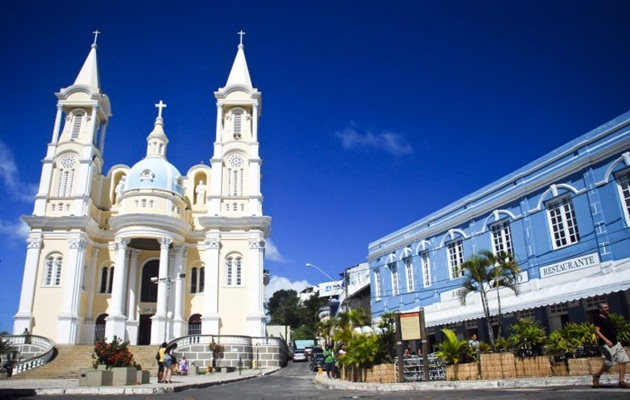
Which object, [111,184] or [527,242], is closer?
[527,242]

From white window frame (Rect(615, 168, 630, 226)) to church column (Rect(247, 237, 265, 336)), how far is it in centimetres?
2295

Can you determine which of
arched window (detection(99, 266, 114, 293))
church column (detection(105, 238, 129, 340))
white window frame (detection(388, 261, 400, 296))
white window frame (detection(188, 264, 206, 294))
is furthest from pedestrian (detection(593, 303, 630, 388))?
arched window (detection(99, 266, 114, 293))

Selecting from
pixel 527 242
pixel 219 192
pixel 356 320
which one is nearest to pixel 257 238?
pixel 219 192

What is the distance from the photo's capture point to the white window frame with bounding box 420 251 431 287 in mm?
26859

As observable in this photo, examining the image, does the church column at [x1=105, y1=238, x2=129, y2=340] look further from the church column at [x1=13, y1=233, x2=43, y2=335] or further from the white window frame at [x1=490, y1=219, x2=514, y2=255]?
the white window frame at [x1=490, y1=219, x2=514, y2=255]

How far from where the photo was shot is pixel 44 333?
31.8 m

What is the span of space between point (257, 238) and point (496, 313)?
1858 cm

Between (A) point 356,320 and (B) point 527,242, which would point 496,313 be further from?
(A) point 356,320

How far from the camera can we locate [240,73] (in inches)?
1668

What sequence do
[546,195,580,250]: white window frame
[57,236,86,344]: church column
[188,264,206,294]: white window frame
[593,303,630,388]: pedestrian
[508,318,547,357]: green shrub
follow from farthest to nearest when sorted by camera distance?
[188,264,206,294]: white window frame, [57,236,86,344]: church column, [546,195,580,250]: white window frame, [508,318,547,357]: green shrub, [593,303,630,388]: pedestrian

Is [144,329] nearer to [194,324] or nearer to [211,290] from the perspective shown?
[194,324]

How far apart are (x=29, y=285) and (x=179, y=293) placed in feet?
30.7

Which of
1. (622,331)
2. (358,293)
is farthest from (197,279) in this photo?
(622,331)

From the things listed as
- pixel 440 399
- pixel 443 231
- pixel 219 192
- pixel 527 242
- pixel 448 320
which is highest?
pixel 219 192
